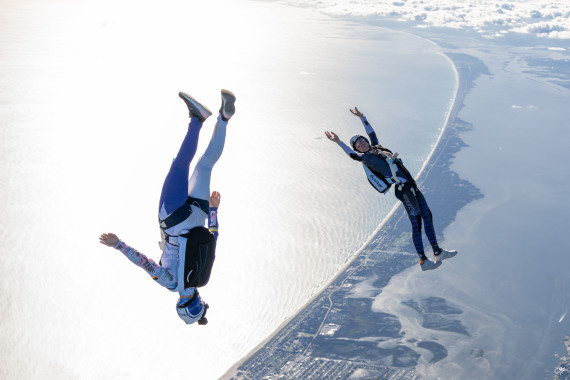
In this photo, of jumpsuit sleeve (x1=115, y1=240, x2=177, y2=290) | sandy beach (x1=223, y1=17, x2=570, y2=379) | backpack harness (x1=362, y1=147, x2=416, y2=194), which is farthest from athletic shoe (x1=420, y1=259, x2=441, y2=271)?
sandy beach (x1=223, y1=17, x2=570, y2=379)

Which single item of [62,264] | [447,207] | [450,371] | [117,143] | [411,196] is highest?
[411,196]

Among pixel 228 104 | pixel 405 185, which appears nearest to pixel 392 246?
pixel 405 185

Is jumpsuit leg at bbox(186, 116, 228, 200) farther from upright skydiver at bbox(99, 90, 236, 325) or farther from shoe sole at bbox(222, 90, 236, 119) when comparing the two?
shoe sole at bbox(222, 90, 236, 119)

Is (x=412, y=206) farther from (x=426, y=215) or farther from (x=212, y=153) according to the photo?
(x=212, y=153)

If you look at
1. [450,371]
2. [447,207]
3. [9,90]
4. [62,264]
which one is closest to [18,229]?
[62,264]

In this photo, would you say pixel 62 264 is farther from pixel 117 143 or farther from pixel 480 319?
pixel 480 319
